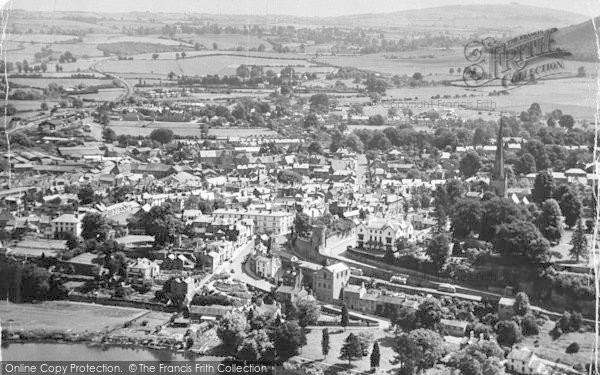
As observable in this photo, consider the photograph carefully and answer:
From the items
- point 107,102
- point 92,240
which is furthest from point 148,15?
point 92,240

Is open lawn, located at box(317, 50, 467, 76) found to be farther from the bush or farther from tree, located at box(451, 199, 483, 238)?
the bush

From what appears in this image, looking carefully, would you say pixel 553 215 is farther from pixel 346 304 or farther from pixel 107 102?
pixel 107 102

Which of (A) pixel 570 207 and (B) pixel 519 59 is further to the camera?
(B) pixel 519 59

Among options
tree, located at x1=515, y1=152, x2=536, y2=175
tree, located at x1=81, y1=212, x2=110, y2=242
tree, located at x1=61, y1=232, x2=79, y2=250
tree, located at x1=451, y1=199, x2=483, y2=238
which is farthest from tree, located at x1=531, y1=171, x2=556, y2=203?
tree, located at x1=61, y1=232, x2=79, y2=250

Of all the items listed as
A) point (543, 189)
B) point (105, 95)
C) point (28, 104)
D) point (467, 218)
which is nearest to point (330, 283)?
point (467, 218)

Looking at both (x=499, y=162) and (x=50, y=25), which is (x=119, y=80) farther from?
(x=499, y=162)

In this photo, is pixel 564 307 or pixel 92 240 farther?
pixel 92 240
